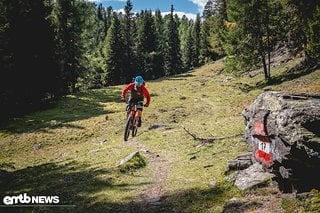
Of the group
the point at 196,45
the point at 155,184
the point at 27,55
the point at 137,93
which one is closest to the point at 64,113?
the point at 27,55

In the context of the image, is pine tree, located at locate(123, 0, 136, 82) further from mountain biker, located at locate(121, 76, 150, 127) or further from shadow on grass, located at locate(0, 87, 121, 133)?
mountain biker, located at locate(121, 76, 150, 127)

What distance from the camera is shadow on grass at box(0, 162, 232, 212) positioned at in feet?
35.6

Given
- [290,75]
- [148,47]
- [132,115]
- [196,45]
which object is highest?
[196,45]

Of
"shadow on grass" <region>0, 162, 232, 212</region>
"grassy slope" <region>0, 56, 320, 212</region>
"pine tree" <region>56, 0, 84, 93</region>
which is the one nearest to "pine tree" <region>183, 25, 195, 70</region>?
"pine tree" <region>56, 0, 84, 93</region>

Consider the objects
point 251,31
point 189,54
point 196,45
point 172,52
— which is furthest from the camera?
point 196,45

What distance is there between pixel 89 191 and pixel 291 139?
23.9ft

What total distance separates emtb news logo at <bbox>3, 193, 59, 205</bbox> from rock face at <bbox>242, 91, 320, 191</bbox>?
7.05 meters

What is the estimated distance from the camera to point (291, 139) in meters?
9.20

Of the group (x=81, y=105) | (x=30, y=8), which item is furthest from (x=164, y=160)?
(x=30, y=8)

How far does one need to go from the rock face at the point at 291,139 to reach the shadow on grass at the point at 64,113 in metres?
23.7

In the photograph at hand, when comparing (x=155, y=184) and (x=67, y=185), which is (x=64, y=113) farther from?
(x=155, y=184)

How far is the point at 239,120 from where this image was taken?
24297mm

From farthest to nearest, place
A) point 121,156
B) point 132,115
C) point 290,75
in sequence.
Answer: point 290,75 < point 132,115 < point 121,156

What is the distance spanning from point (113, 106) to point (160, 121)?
1401 cm
